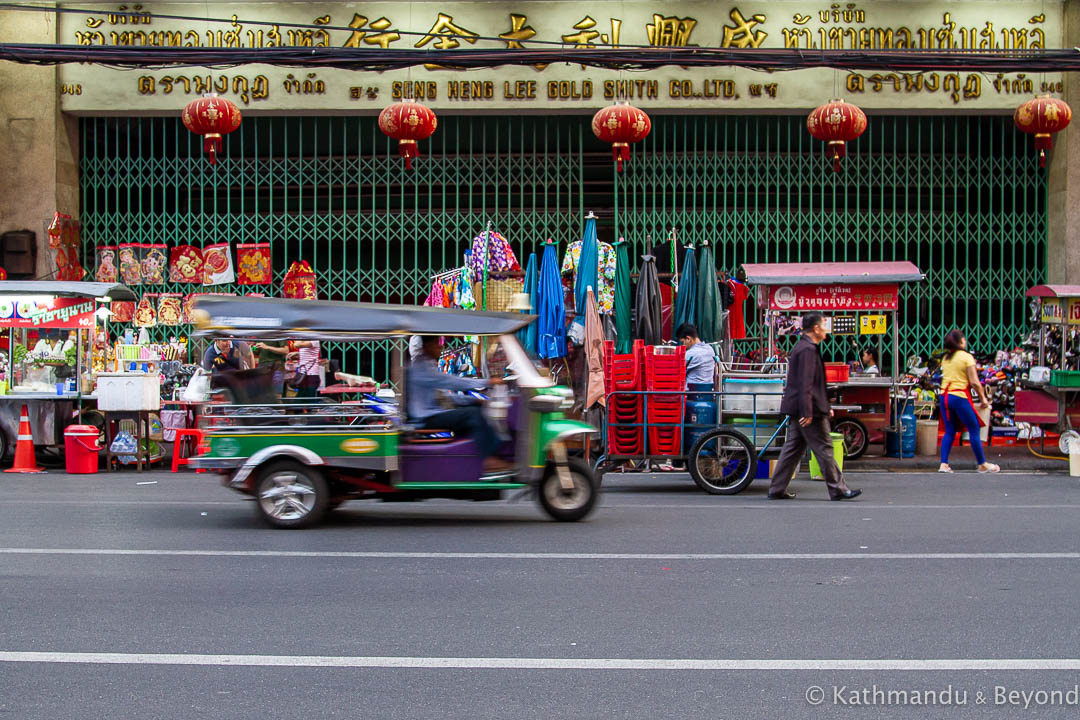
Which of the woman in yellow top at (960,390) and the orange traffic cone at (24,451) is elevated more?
the woman in yellow top at (960,390)

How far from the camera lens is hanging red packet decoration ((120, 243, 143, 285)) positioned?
60.9 feet

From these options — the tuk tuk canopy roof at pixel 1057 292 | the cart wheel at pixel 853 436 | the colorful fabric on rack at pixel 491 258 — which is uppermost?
the colorful fabric on rack at pixel 491 258

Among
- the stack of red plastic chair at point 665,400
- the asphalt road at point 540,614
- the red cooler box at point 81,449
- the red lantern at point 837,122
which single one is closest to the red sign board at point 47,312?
the red cooler box at point 81,449

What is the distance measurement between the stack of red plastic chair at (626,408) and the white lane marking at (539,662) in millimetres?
6920

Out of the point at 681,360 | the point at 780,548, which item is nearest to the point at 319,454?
the point at 780,548

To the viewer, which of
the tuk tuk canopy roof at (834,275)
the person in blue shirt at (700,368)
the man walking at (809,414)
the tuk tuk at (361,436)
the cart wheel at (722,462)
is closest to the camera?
the tuk tuk at (361,436)

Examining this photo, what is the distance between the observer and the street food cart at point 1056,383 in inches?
592

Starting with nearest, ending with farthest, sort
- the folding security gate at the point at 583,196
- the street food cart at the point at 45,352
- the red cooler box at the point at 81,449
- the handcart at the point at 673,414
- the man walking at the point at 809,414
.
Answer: the man walking at the point at 809,414 < the handcart at the point at 673,414 < the red cooler box at the point at 81,449 < the street food cart at the point at 45,352 < the folding security gate at the point at 583,196

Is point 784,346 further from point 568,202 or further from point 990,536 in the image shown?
point 990,536

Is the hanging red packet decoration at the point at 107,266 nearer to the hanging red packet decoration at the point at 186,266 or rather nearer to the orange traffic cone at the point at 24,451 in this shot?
the hanging red packet decoration at the point at 186,266

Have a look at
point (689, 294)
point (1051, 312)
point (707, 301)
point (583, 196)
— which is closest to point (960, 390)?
point (1051, 312)

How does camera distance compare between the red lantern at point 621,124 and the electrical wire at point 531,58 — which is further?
the electrical wire at point 531,58

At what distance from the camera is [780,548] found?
8.63 m

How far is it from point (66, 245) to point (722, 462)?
444 inches
